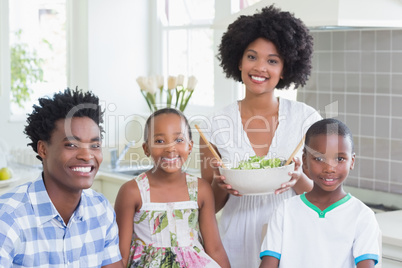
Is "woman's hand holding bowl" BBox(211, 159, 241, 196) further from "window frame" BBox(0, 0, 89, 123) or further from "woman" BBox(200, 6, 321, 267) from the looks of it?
"window frame" BBox(0, 0, 89, 123)

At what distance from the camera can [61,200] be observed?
151 cm

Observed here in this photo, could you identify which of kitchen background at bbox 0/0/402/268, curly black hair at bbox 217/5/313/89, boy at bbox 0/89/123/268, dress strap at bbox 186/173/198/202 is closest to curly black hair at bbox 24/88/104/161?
boy at bbox 0/89/123/268

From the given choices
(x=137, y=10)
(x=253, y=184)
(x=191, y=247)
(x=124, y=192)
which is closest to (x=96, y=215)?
(x=124, y=192)

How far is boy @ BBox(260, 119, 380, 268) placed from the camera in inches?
62.4

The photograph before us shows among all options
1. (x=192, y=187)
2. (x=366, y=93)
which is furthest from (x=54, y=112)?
(x=366, y=93)

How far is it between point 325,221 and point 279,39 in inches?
23.7

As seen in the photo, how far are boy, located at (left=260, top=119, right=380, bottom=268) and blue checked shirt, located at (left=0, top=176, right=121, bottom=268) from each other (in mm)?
430

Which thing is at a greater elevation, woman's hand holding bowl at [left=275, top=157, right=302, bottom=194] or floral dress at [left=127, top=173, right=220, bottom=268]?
woman's hand holding bowl at [left=275, top=157, right=302, bottom=194]

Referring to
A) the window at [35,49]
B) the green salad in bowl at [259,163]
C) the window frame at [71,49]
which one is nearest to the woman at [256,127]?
the green salad in bowl at [259,163]

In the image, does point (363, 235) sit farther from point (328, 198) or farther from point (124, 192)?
point (124, 192)

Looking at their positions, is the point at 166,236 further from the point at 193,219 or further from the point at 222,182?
the point at 222,182

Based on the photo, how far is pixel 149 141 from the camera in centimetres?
179

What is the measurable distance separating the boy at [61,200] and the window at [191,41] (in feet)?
8.67

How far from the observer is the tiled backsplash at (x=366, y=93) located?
2.66 m
